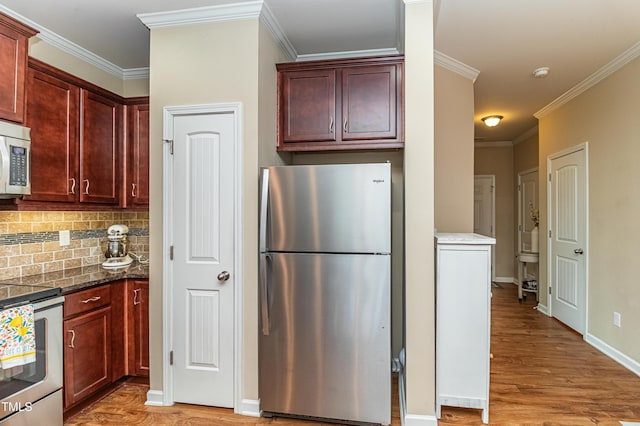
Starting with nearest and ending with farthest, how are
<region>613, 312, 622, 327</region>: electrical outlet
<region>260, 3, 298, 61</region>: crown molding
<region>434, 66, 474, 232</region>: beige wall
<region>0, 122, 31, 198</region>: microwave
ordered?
<region>0, 122, 31, 198</region>: microwave
<region>260, 3, 298, 61</region>: crown molding
<region>613, 312, 622, 327</region>: electrical outlet
<region>434, 66, 474, 232</region>: beige wall

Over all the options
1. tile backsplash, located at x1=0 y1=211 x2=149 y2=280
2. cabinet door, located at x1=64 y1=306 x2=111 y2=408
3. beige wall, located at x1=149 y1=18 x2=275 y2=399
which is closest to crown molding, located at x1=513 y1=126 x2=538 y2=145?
beige wall, located at x1=149 y1=18 x2=275 y2=399

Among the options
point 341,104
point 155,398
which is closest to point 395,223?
point 341,104

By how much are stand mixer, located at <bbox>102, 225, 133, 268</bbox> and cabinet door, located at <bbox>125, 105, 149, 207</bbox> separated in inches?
10.4

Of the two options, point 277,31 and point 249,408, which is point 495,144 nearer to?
point 277,31

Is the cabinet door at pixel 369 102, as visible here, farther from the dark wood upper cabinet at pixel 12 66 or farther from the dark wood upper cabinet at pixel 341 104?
the dark wood upper cabinet at pixel 12 66

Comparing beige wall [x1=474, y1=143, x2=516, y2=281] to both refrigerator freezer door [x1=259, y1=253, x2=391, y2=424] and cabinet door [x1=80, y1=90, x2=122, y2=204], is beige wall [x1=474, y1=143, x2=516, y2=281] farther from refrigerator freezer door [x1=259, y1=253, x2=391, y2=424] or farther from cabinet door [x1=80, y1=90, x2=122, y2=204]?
cabinet door [x1=80, y1=90, x2=122, y2=204]

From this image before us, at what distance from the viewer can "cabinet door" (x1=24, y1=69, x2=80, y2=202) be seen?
240 cm

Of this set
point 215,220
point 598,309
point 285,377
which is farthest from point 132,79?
point 598,309

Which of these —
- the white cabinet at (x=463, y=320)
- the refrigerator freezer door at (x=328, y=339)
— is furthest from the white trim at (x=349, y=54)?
the refrigerator freezer door at (x=328, y=339)

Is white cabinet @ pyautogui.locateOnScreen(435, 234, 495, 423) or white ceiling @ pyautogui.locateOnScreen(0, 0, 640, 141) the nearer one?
white cabinet @ pyautogui.locateOnScreen(435, 234, 495, 423)

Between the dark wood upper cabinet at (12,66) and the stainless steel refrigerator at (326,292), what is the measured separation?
1.54m

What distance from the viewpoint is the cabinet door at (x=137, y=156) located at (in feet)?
10.2

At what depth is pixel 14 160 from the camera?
214 cm

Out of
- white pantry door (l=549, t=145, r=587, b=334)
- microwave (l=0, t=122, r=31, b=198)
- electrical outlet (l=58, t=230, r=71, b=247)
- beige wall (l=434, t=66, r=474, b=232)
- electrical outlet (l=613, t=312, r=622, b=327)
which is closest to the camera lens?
microwave (l=0, t=122, r=31, b=198)
